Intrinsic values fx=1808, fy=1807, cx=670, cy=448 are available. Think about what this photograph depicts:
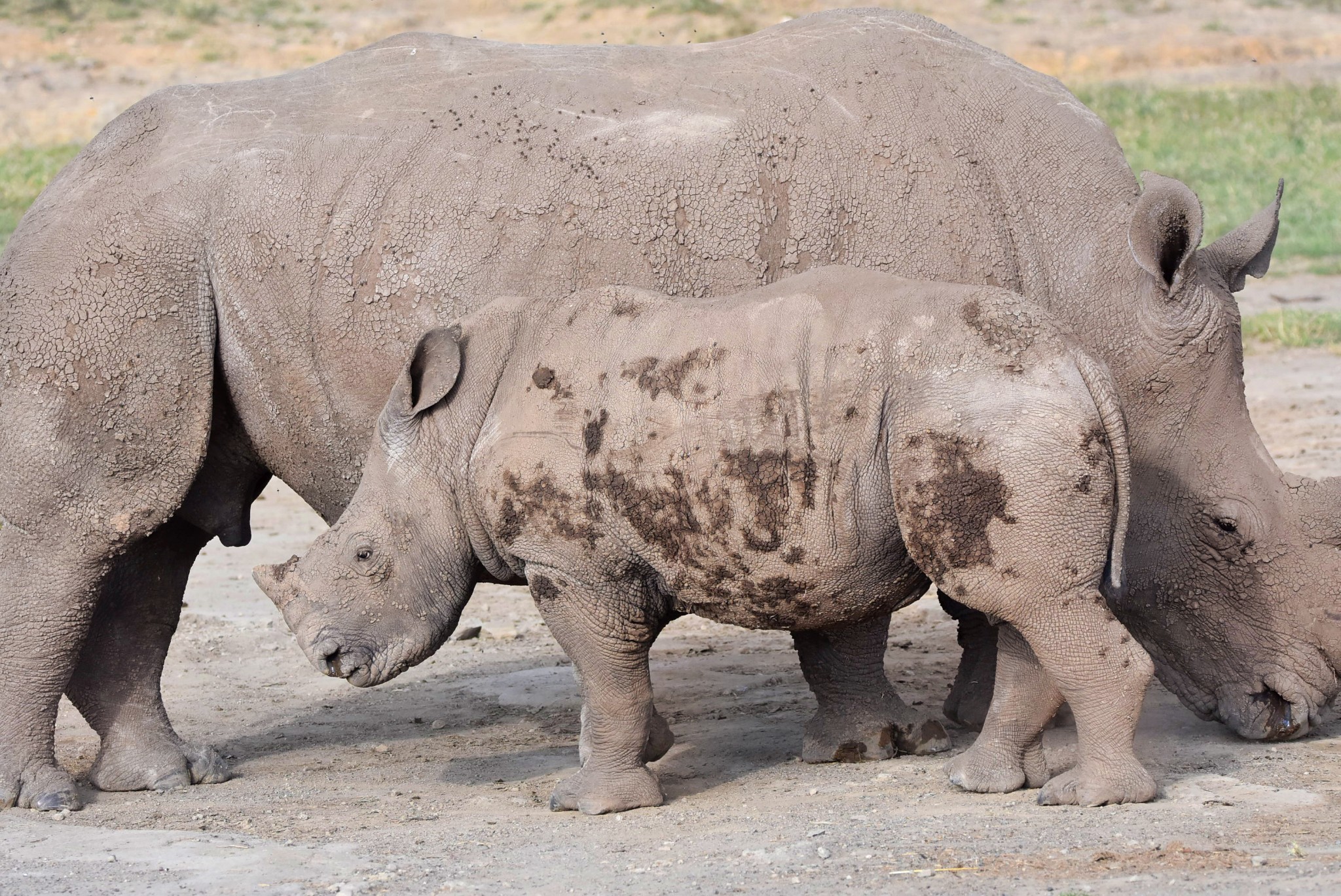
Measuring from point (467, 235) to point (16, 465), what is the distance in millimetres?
1766

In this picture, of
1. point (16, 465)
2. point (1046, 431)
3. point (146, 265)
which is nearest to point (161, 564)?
point (16, 465)

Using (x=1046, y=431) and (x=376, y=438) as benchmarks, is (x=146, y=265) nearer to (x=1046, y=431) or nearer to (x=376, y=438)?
(x=376, y=438)

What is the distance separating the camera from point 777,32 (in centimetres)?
687

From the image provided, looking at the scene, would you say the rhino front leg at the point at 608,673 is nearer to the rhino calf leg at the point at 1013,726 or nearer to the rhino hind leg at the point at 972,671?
the rhino calf leg at the point at 1013,726

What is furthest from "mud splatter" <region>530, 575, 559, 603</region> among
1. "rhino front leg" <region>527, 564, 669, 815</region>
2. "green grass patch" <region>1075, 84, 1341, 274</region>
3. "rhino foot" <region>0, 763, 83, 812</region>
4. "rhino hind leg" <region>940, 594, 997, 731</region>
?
"green grass patch" <region>1075, 84, 1341, 274</region>

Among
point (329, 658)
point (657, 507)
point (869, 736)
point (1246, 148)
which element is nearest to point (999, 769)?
point (869, 736)

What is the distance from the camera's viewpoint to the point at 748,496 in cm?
548

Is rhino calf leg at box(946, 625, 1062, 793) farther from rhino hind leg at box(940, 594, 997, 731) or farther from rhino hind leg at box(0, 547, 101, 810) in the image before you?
rhino hind leg at box(0, 547, 101, 810)

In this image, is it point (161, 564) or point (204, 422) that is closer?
point (204, 422)

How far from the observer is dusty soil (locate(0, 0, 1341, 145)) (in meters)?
28.2

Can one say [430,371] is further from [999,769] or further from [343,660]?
[999,769]

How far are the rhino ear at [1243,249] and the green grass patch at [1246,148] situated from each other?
1055 cm

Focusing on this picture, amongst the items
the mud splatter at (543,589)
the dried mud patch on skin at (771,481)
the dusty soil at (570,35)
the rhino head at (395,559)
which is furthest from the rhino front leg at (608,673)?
the dusty soil at (570,35)

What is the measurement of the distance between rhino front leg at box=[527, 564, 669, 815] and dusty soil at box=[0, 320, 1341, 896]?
0.10 m
